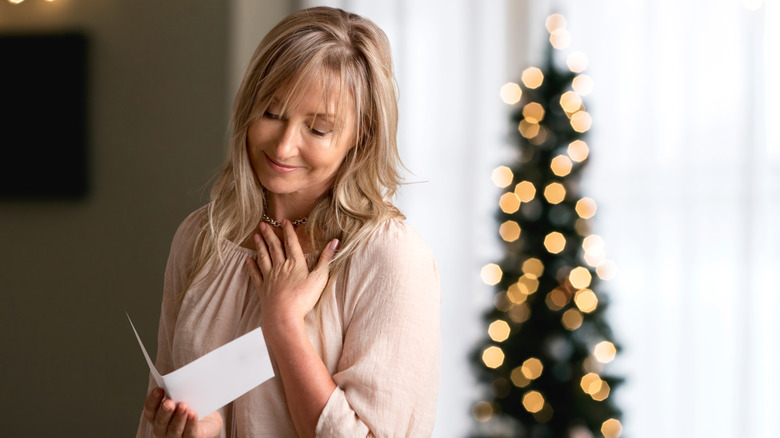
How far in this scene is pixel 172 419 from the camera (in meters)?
1.10

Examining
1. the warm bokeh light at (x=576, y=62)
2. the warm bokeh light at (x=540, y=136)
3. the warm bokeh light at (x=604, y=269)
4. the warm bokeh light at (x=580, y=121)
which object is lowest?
the warm bokeh light at (x=604, y=269)

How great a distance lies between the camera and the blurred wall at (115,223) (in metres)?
3.29

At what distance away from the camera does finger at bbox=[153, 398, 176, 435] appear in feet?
3.54

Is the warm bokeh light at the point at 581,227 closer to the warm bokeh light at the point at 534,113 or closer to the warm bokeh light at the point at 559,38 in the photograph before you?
the warm bokeh light at the point at 534,113

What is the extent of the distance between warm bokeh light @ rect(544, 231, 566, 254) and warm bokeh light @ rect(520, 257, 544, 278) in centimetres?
7

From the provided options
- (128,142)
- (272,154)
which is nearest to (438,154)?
(128,142)

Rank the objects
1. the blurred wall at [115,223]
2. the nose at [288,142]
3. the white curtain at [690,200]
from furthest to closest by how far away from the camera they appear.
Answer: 1. the blurred wall at [115,223]
2. the white curtain at [690,200]
3. the nose at [288,142]

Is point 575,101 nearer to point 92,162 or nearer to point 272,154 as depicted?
point 272,154

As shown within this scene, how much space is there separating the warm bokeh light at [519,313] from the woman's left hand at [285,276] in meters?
1.74

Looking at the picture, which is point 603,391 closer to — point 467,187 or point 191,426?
point 467,187

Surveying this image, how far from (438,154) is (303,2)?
42.1 inches

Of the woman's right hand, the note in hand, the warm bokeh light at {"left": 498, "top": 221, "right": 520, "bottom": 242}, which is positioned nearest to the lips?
the note in hand

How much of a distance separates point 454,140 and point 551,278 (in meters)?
0.97

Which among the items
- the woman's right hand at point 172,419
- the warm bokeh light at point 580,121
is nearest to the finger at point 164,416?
the woman's right hand at point 172,419
